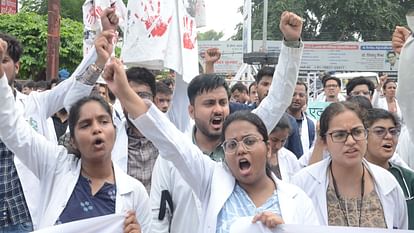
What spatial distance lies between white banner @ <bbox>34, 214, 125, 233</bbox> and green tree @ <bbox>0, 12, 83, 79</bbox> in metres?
13.3

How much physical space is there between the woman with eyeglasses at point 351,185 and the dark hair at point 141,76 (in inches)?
57.0

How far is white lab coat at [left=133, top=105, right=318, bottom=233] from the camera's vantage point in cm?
281

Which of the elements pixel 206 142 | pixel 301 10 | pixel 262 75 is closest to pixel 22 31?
pixel 262 75

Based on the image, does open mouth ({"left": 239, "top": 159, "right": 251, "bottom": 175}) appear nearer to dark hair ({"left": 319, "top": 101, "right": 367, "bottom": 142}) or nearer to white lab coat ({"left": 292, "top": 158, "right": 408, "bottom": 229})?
white lab coat ({"left": 292, "top": 158, "right": 408, "bottom": 229})

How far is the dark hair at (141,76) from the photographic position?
14.0ft

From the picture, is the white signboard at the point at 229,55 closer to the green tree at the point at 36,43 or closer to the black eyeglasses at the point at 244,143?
the green tree at the point at 36,43

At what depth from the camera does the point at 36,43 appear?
1630 centimetres

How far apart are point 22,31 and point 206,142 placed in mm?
13887

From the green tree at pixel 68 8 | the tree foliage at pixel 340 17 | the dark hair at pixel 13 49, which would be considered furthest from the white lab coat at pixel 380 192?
the green tree at pixel 68 8

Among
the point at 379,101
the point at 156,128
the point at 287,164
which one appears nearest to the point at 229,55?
the point at 379,101

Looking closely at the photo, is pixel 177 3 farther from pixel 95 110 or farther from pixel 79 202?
pixel 79 202

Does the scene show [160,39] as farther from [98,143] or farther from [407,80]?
[407,80]

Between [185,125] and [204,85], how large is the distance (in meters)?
0.67

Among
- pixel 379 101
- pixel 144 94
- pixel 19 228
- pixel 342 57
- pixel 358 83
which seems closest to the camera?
pixel 19 228
